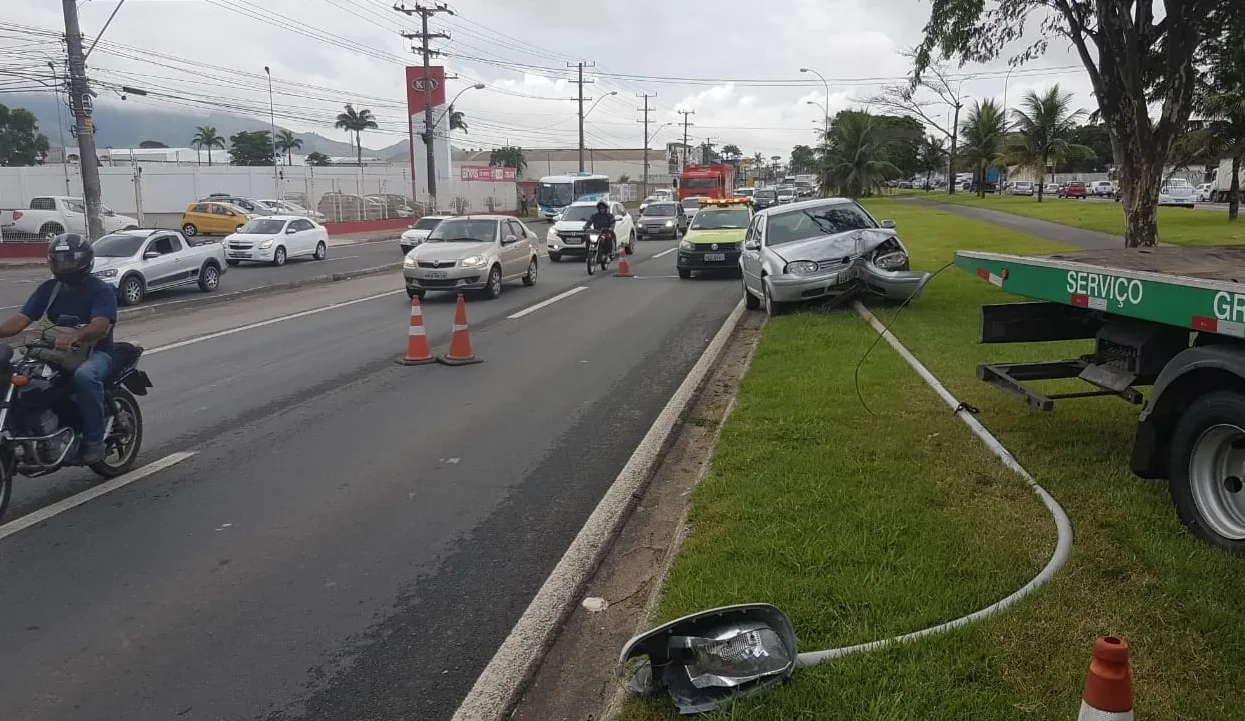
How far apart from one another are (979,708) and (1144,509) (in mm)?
2328

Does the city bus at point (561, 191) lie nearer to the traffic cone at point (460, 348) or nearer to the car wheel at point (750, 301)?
the car wheel at point (750, 301)

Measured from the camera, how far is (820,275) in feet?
42.2

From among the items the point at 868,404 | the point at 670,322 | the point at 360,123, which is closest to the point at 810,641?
the point at 868,404

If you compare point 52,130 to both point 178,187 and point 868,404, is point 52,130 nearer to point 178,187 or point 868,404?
point 178,187

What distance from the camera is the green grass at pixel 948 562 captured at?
10.7 ft

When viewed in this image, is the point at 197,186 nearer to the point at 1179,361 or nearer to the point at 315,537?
the point at 315,537

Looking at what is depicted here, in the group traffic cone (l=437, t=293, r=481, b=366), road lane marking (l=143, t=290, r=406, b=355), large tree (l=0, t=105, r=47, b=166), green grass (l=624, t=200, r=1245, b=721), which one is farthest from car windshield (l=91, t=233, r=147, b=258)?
large tree (l=0, t=105, r=47, b=166)

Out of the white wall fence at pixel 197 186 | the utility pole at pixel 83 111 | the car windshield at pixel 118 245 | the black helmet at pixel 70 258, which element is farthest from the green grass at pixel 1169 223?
the white wall fence at pixel 197 186

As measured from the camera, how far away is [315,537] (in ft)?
17.7

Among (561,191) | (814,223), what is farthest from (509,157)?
(814,223)

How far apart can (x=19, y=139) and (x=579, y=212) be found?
81.1 metres

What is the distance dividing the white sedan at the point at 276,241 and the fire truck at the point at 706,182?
86.2 ft

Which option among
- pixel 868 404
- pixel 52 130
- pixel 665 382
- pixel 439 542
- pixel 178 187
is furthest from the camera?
pixel 52 130

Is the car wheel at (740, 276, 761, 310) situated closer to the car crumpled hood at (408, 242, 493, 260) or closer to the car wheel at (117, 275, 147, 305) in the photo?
the car crumpled hood at (408, 242, 493, 260)
